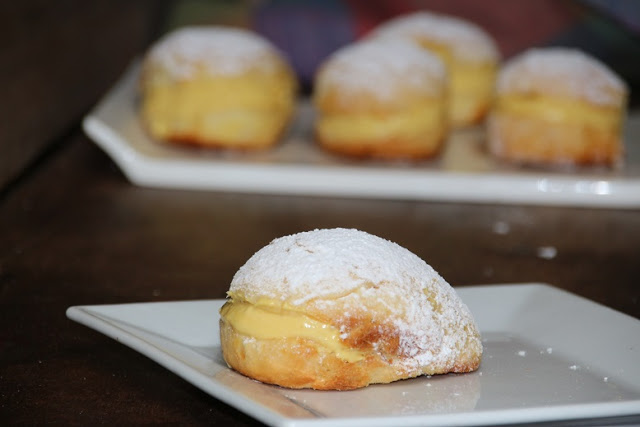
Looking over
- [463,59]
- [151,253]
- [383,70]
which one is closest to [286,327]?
[151,253]

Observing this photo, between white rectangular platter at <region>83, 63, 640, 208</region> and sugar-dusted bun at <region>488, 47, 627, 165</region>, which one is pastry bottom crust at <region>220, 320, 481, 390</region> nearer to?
white rectangular platter at <region>83, 63, 640, 208</region>

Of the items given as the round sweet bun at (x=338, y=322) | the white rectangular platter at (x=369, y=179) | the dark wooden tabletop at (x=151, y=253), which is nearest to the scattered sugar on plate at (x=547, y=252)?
the dark wooden tabletop at (x=151, y=253)

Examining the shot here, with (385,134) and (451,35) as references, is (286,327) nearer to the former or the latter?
(385,134)

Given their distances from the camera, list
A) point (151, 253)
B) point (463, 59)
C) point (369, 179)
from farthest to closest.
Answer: point (463, 59) → point (369, 179) → point (151, 253)

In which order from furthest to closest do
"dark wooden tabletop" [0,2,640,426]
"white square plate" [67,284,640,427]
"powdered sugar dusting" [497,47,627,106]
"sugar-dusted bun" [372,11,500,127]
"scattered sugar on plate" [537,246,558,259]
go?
1. "sugar-dusted bun" [372,11,500,127]
2. "powdered sugar dusting" [497,47,627,106]
3. "scattered sugar on plate" [537,246,558,259]
4. "dark wooden tabletop" [0,2,640,426]
5. "white square plate" [67,284,640,427]

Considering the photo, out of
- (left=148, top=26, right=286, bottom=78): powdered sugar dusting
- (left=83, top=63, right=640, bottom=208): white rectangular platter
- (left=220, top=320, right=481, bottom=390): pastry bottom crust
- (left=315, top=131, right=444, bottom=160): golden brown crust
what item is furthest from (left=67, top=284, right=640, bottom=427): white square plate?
(left=148, top=26, right=286, bottom=78): powdered sugar dusting

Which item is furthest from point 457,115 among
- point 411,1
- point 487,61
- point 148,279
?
point 148,279
